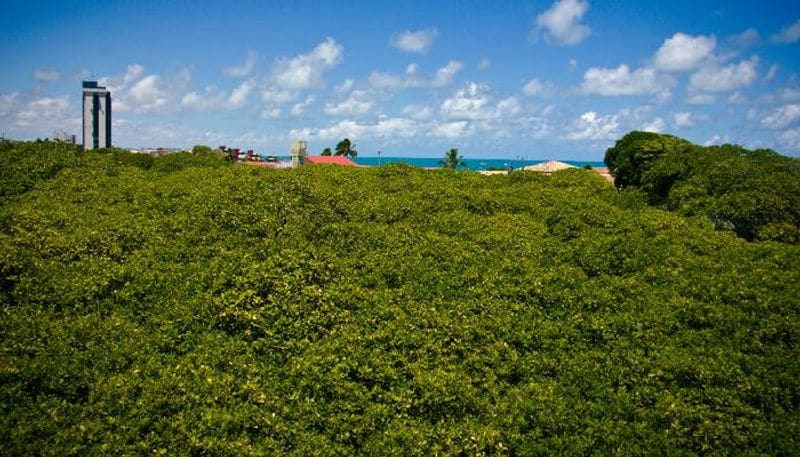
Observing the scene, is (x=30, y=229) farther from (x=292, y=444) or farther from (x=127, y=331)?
(x=292, y=444)

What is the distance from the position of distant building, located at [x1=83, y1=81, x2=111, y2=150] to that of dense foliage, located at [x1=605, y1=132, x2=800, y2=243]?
184851mm

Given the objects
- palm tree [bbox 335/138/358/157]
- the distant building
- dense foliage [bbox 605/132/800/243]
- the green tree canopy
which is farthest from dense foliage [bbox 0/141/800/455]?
the distant building

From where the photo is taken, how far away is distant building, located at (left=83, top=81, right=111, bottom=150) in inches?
6644

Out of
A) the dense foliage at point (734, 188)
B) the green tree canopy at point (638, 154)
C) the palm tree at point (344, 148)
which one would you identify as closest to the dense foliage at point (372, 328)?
the dense foliage at point (734, 188)

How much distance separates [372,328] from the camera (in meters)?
9.13

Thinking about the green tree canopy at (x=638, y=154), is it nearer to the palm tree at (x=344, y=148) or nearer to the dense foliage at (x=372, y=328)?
the dense foliage at (x=372, y=328)

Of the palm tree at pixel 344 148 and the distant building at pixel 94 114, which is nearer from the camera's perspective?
the palm tree at pixel 344 148

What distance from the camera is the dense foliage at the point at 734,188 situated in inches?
551

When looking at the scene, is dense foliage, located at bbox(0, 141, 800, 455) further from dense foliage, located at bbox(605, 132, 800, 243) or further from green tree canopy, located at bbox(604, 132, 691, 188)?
green tree canopy, located at bbox(604, 132, 691, 188)

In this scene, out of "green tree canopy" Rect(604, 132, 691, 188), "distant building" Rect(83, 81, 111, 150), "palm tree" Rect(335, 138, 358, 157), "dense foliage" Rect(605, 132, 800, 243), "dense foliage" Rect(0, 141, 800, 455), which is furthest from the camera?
"distant building" Rect(83, 81, 111, 150)

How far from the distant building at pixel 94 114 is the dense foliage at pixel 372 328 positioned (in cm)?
18337

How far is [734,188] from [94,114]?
19523 cm

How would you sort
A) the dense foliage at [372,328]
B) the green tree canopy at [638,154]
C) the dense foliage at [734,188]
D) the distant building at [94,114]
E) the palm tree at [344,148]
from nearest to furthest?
the dense foliage at [372,328], the dense foliage at [734,188], the green tree canopy at [638,154], the palm tree at [344,148], the distant building at [94,114]

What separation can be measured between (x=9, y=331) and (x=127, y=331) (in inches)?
66.7
